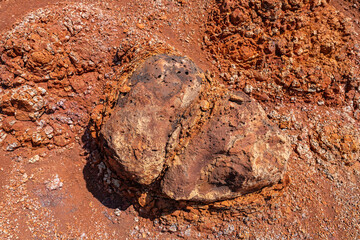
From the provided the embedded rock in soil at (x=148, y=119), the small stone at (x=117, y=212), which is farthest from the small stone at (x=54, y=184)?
the embedded rock in soil at (x=148, y=119)

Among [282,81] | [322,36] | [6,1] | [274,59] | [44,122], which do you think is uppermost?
[6,1]

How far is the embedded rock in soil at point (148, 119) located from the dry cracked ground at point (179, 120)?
0.02 m

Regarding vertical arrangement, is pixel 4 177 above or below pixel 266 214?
above

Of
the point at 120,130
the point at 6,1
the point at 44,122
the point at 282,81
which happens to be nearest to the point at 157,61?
the point at 120,130

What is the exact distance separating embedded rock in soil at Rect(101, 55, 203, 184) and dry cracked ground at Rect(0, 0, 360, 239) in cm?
2

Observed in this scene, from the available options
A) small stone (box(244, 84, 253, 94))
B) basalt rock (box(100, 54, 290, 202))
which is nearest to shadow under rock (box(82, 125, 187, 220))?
basalt rock (box(100, 54, 290, 202))

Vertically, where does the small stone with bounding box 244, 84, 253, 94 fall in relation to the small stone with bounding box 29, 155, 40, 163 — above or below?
above

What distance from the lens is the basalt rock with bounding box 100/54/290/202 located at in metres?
3.62

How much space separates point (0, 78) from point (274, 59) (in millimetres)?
6499

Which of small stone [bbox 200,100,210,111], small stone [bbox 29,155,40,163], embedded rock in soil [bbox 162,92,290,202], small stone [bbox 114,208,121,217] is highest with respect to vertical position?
small stone [bbox 200,100,210,111]

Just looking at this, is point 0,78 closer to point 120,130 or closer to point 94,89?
point 94,89

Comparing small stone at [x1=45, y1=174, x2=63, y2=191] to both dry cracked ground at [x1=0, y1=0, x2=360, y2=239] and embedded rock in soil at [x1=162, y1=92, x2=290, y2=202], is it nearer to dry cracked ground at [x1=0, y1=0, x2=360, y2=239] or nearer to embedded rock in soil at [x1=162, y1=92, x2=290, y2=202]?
dry cracked ground at [x1=0, y1=0, x2=360, y2=239]

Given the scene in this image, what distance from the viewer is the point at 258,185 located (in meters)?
3.96

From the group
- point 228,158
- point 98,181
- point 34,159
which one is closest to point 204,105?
point 228,158
